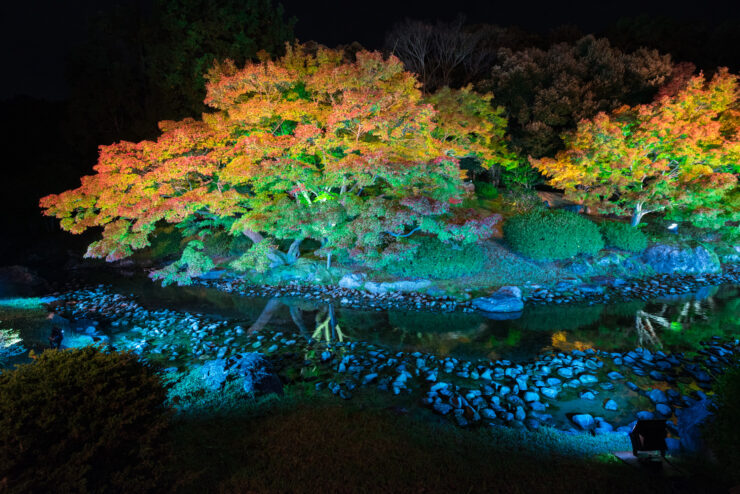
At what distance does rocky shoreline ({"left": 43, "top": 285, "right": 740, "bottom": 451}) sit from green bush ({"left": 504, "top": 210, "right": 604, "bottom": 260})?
17.5ft

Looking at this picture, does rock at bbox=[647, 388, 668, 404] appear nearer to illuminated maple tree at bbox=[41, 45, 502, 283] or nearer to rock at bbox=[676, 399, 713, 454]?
rock at bbox=[676, 399, 713, 454]

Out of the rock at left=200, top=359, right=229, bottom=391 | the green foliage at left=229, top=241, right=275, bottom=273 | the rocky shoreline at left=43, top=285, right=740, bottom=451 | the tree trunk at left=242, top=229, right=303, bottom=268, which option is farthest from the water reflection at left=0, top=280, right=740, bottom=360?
the rock at left=200, top=359, right=229, bottom=391

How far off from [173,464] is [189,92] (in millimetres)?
21075

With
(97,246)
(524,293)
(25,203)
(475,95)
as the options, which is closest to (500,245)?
(524,293)

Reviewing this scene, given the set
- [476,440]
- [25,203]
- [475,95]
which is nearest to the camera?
[476,440]

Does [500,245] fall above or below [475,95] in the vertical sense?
below

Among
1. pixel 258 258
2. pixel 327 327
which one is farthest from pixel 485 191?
pixel 327 327

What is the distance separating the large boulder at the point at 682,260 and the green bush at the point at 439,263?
682 centimetres

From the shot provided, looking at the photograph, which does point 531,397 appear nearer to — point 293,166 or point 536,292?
point 536,292

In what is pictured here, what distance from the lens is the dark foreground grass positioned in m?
3.28

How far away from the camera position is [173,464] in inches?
137

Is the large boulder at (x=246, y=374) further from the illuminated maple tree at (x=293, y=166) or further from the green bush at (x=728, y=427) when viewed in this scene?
the illuminated maple tree at (x=293, y=166)

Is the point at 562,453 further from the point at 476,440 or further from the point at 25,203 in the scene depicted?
the point at 25,203

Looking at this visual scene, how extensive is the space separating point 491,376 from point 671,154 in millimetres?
12147
